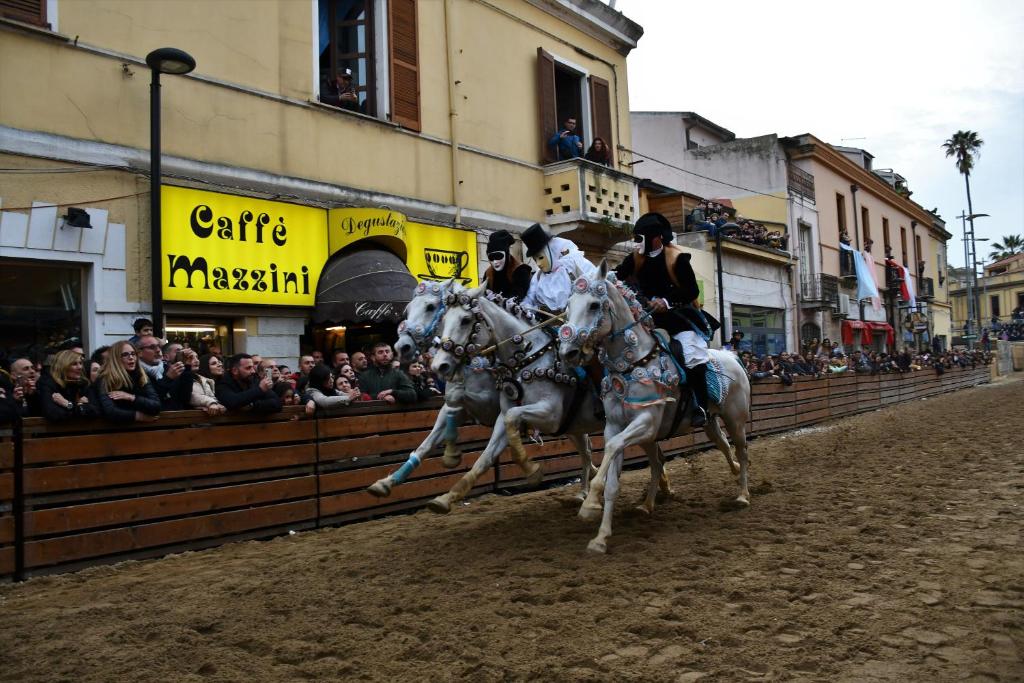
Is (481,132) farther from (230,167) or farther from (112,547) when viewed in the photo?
(112,547)

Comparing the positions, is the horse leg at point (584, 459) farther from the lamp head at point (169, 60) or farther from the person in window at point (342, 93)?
the person in window at point (342, 93)

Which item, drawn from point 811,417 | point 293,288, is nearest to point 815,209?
point 811,417

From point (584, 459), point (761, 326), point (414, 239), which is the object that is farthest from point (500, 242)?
point (761, 326)

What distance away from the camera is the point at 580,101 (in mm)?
19266

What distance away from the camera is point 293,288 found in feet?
41.9

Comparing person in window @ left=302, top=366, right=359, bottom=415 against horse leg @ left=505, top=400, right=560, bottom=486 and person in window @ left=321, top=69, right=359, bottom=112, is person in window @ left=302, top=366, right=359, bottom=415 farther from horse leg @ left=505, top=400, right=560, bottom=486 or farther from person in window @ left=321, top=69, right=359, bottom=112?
person in window @ left=321, top=69, right=359, bottom=112

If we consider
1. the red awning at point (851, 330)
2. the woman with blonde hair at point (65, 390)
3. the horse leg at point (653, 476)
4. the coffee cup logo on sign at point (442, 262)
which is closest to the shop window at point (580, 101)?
the coffee cup logo on sign at point (442, 262)

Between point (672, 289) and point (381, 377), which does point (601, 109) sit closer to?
point (381, 377)

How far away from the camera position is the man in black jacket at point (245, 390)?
7711 millimetres

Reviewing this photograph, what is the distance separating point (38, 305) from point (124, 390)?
4150 millimetres

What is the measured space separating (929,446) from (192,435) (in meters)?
10.6

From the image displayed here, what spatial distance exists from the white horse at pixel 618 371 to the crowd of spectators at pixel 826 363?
989 cm

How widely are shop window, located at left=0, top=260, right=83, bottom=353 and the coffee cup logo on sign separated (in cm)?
575

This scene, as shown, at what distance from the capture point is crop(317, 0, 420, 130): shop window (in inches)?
579
